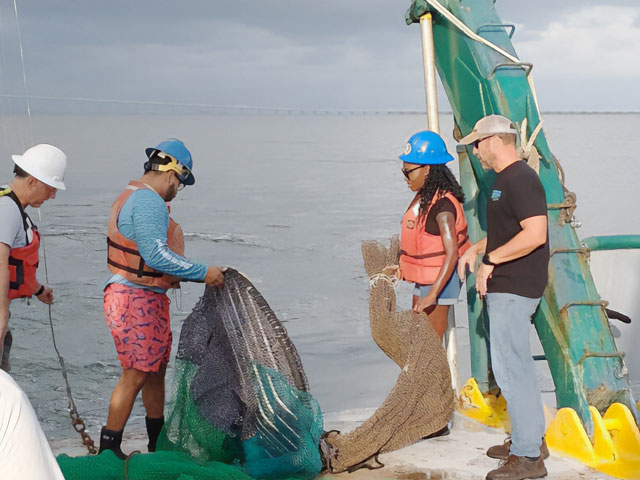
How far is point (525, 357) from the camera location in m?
4.49

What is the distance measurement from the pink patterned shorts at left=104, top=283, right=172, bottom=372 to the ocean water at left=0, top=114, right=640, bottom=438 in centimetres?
252

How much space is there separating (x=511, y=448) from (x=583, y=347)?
861 mm

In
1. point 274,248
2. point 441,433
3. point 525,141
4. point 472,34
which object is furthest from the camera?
point 274,248

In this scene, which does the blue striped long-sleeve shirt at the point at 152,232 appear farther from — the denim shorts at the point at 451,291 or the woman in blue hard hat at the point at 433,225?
the denim shorts at the point at 451,291

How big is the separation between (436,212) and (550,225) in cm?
81

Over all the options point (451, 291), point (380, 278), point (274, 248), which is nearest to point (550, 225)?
point (451, 291)

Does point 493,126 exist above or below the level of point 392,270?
above

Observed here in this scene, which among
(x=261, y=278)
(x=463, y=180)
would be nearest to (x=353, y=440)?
(x=463, y=180)

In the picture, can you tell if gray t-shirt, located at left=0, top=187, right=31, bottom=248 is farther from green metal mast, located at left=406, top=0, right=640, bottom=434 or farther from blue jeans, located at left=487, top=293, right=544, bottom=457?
green metal mast, located at left=406, top=0, right=640, bottom=434

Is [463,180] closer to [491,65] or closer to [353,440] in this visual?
[491,65]

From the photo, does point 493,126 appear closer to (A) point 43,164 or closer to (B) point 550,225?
(B) point 550,225

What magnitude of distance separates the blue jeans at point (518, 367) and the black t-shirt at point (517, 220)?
0.23ft

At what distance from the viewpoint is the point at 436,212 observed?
197 inches

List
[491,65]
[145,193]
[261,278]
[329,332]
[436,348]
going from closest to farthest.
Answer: [145,193]
[436,348]
[491,65]
[329,332]
[261,278]
